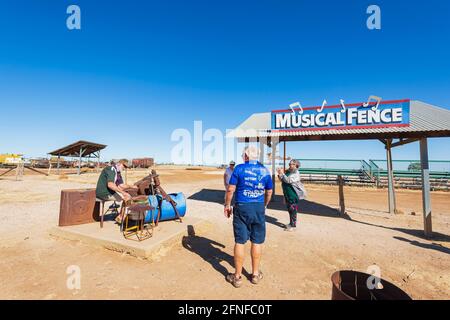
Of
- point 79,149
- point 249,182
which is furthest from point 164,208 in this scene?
point 79,149

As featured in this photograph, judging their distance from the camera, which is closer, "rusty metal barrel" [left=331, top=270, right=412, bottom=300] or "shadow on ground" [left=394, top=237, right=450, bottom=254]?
"rusty metal barrel" [left=331, top=270, right=412, bottom=300]

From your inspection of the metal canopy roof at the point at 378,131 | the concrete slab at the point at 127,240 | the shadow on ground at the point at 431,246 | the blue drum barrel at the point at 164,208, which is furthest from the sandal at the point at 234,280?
the metal canopy roof at the point at 378,131

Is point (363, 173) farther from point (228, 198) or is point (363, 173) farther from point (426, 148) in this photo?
point (228, 198)

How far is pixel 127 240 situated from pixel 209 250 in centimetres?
178

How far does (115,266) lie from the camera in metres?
3.83

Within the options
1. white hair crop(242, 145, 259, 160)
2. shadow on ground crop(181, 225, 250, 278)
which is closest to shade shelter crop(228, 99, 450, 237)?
shadow on ground crop(181, 225, 250, 278)

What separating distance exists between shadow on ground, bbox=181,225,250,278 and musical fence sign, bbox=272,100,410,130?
5.84 meters

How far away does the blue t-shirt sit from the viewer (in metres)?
3.27

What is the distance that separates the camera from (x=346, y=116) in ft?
26.5

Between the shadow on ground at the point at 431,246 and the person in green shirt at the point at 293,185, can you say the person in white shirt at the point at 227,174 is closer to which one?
the person in green shirt at the point at 293,185

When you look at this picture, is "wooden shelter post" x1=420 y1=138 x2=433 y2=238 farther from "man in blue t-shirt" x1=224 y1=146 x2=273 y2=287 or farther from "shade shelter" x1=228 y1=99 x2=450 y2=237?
"man in blue t-shirt" x1=224 y1=146 x2=273 y2=287

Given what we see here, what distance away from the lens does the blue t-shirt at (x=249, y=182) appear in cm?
327
